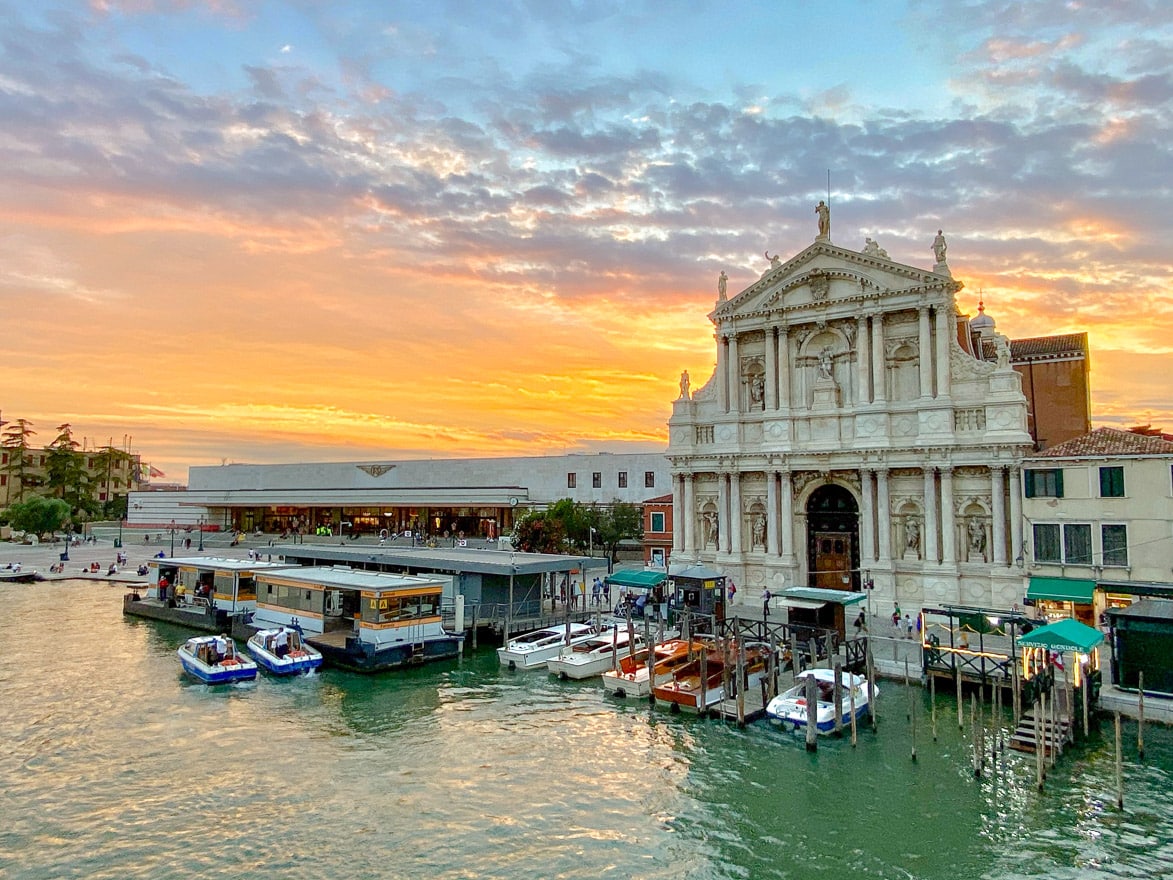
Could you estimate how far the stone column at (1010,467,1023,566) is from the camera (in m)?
34.0

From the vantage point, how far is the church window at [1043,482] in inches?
1260

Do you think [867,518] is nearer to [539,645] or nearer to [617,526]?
[539,645]

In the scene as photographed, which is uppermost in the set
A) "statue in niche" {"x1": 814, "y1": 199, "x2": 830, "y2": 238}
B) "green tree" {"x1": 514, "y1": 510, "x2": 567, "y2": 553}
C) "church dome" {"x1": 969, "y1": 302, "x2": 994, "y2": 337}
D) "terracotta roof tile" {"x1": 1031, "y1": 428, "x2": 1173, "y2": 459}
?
"statue in niche" {"x1": 814, "y1": 199, "x2": 830, "y2": 238}

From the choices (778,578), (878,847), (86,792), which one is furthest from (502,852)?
(778,578)

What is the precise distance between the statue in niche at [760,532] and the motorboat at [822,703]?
16906 millimetres

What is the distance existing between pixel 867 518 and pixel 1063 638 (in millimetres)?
16806

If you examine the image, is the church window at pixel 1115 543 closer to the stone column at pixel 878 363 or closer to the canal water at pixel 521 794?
the canal water at pixel 521 794

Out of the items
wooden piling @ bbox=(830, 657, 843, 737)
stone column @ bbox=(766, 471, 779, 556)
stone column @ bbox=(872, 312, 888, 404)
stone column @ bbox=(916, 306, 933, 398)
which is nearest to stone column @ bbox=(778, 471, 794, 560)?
stone column @ bbox=(766, 471, 779, 556)

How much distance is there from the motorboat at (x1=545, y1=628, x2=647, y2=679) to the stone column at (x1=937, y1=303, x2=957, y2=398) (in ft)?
59.9

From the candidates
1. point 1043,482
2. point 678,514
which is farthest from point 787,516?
point 1043,482

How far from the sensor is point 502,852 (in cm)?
1547

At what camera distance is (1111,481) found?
3031 cm

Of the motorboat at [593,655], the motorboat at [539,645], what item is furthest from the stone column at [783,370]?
the motorboat at [539,645]

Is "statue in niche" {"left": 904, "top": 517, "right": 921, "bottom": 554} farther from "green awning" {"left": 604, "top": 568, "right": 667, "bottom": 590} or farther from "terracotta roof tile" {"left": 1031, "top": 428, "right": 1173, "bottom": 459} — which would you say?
"green awning" {"left": 604, "top": 568, "right": 667, "bottom": 590}
